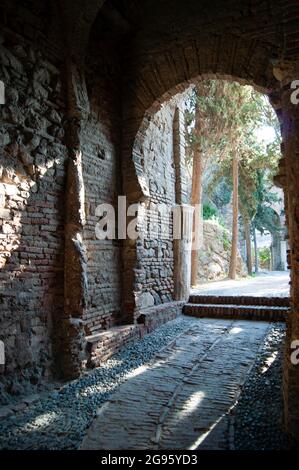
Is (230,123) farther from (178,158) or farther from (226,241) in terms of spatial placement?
(226,241)

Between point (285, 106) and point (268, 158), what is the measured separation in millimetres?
11207

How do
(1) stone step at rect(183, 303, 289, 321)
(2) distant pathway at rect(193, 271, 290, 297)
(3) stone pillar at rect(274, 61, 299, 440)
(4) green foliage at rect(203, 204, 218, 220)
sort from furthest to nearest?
(4) green foliage at rect(203, 204, 218, 220) < (2) distant pathway at rect(193, 271, 290, 297) < (1) stone step at rect(183, 303, 289, 321) < (3) stone pillar at rect(274, 61, 299, 440)

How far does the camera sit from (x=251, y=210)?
16.3 metres

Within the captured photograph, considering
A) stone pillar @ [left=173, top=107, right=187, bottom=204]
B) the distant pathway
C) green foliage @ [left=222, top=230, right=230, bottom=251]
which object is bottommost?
the distant pathway

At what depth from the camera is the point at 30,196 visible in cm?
445

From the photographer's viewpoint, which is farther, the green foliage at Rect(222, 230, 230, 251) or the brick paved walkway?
the green foliage at Rect(222, 230, 230, 251)

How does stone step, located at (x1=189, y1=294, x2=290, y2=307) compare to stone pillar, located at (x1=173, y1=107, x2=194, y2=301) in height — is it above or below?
below

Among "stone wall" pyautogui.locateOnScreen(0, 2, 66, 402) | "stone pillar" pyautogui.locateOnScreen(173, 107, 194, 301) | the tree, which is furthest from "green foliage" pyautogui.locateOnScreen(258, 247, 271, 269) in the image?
"stone wall" pyautogui.locateOnScreen(0, 2, 66, 402)

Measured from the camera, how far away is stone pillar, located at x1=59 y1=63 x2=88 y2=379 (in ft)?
15.5

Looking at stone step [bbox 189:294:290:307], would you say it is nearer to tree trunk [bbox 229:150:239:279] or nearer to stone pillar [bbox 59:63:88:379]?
stone pillar [bbox 59:63:88:379]

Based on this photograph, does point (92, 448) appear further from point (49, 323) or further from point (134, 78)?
point (134, 78)

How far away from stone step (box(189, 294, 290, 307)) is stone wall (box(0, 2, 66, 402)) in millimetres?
4787

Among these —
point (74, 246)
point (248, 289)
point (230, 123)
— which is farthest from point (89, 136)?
point (248, 289)
